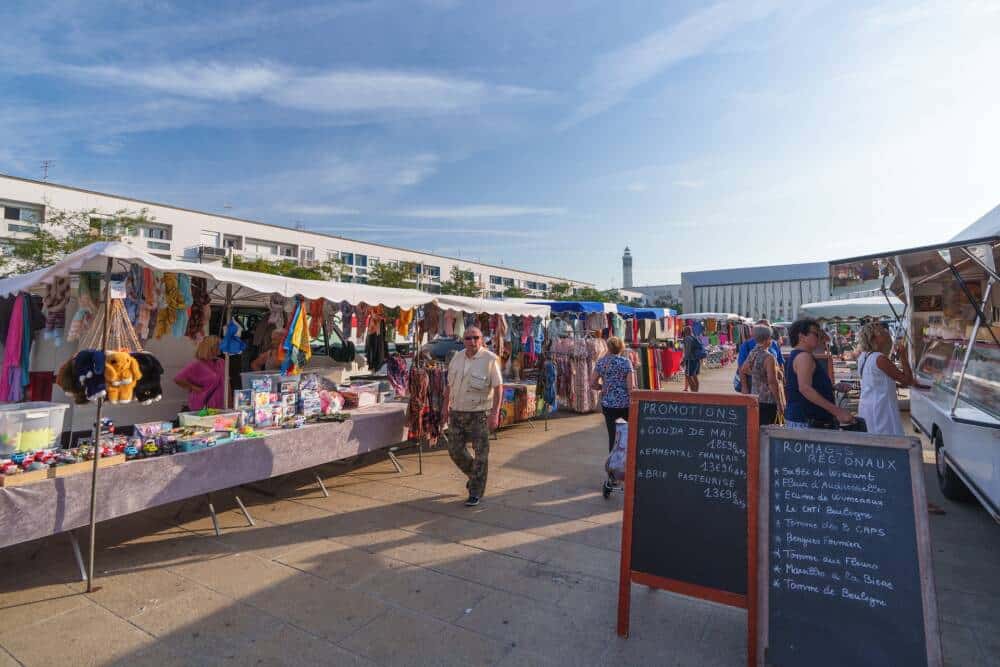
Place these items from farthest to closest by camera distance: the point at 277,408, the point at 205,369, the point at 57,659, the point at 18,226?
the point at 18,226 → the point at 205,369 → the point at 277,408 → the point at 57,659

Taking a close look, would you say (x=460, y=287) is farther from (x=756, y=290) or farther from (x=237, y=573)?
(x=756, y=290)

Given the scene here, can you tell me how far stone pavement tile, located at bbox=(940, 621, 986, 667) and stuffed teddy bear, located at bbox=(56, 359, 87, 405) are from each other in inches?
201

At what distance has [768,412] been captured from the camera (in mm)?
4941

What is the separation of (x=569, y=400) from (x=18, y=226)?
3556 cm

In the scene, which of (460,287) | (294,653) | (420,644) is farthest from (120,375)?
(460,287)

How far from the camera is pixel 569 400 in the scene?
9.52 metres

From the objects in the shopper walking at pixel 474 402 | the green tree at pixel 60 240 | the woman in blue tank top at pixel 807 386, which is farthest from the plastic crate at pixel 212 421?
the green tree at pixel 60 240

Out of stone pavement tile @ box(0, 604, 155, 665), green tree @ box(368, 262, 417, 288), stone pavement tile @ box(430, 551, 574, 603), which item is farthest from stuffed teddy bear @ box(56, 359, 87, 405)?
green tree @ box(368, 262, 417, 288)

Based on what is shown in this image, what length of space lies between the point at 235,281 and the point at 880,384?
18.6ft

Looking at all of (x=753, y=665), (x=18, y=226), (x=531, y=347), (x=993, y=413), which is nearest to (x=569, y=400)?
(x=531, y=347)

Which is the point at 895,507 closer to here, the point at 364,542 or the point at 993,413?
the point at 993,413

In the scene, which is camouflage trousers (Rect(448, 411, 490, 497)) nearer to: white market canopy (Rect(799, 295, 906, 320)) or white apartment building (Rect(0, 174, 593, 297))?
white market canopy (Rect(799, 295, 906, 320))

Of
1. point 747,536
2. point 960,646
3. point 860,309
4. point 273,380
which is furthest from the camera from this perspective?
point 860,309

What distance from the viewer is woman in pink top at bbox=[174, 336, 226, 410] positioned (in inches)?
215
